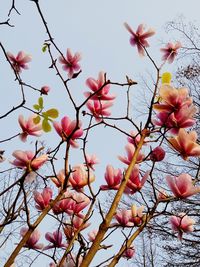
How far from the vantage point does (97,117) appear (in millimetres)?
984

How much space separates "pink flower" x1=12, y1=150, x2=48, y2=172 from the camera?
2.76 feet

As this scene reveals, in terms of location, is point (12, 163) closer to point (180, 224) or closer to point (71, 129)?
point (71, 129)

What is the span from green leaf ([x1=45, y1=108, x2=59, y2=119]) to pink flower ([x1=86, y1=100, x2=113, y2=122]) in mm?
117

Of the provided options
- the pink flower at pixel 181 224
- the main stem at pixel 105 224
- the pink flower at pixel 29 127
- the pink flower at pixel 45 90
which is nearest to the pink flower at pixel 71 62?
the pink flower at pixel 45 90

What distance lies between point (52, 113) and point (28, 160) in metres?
0.14

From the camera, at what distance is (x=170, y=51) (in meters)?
1.26

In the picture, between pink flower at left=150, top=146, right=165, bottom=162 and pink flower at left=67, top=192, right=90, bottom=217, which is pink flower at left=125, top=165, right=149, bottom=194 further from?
pink flower at left=67, top=192, right=90, bottom=217

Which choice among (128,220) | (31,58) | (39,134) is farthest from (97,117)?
(31,58)

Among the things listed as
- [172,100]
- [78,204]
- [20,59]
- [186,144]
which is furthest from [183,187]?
[20,59]

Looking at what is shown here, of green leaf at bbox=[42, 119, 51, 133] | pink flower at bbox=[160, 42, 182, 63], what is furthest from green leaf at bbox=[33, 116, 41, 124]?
pink flower at bbox=[160, 42, 182, 63]

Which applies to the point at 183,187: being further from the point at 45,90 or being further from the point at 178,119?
the point at 45,90

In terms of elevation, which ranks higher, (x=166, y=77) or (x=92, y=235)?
(x=166, y=77)

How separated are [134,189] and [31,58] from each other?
635 mm

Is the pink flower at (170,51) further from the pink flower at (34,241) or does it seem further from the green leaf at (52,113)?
the pink flower at (34,241)
